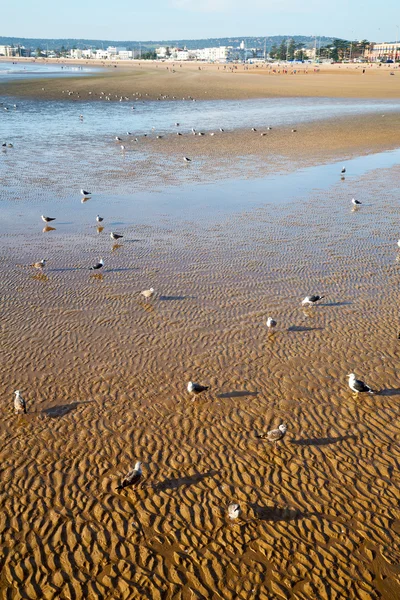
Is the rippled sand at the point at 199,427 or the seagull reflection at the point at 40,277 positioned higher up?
the seagull reflection at the point at 40,277

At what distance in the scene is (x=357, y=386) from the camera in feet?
30.6

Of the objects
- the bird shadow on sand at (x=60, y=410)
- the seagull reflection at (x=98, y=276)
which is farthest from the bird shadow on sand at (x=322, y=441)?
the seagull reflection at (x=98, y=276)

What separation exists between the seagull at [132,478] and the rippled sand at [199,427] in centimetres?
13

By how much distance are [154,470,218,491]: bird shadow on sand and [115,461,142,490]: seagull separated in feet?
1.06

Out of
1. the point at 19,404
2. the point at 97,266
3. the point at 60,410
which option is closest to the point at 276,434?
the point at 60,410

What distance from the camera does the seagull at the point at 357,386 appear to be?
9320mm

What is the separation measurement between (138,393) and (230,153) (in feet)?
80.3

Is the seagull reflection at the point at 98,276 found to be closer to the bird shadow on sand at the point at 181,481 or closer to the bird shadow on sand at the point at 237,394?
the bird shadow on sand at the point at 237,394

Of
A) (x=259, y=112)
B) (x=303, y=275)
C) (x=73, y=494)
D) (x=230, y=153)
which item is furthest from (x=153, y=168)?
(x=259, y=112)

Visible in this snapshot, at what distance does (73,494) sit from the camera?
7402 millimetres

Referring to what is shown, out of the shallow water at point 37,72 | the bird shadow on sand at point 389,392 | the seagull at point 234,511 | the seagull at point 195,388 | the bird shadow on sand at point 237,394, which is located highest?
the shallow water at point 37,72

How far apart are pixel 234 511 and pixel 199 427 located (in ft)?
6.61

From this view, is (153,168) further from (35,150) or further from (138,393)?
(138,393)

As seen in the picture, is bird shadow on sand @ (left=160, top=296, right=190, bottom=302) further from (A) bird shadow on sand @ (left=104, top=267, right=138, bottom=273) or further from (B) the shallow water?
(B) the shallow water
